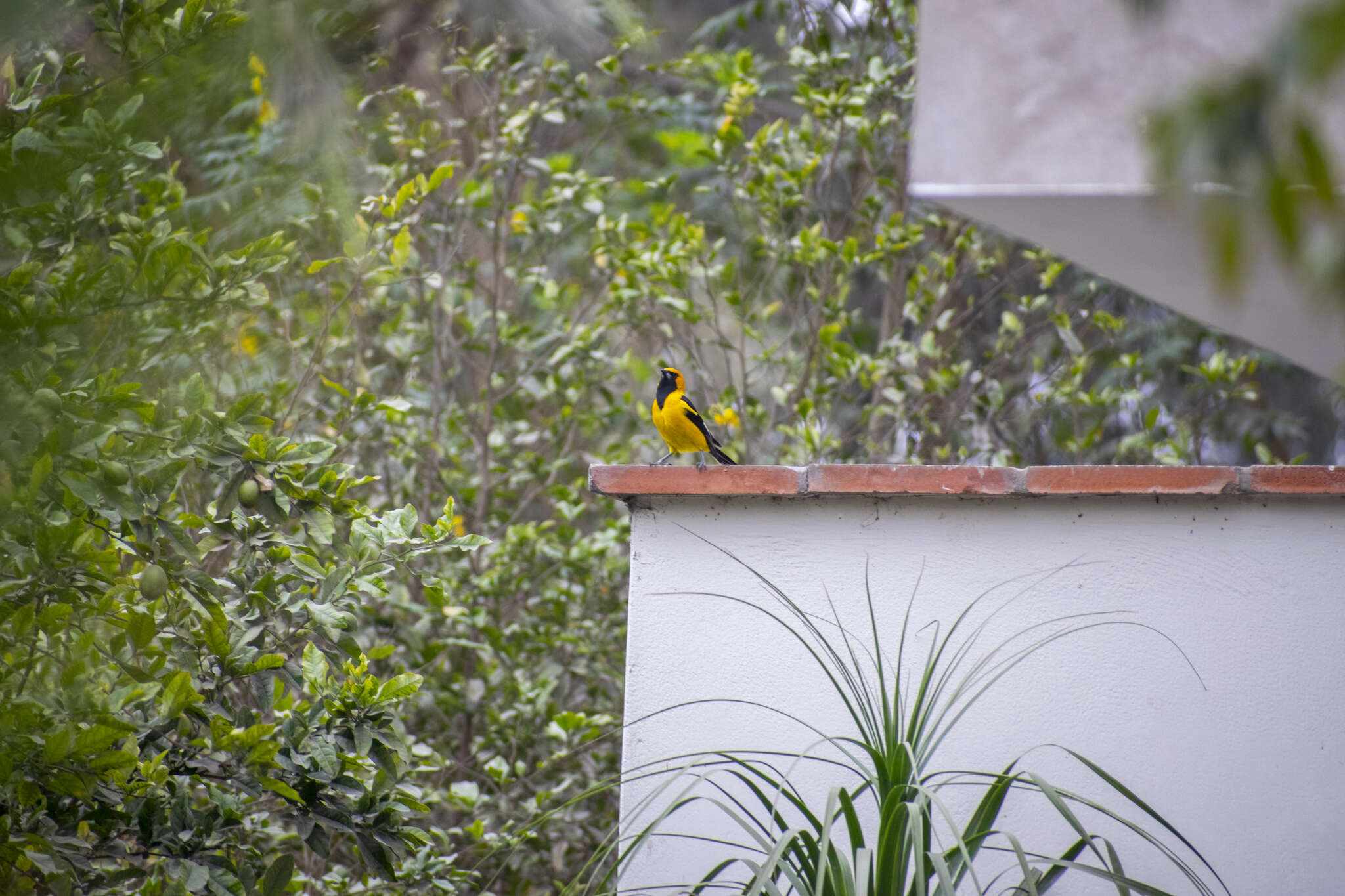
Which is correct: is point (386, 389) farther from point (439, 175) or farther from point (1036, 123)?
point (1036, 123)

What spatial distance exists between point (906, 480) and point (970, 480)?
135 millimetres

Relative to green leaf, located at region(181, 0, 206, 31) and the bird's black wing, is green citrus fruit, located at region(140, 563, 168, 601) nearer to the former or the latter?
green leaf, located at region(181, 0, 206, 31)

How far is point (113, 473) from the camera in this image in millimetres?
1950

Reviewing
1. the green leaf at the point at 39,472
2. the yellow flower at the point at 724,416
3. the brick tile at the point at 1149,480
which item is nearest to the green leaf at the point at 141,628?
the green leaf at the point at 39,472

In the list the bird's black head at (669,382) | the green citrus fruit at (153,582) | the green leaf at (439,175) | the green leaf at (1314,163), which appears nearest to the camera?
the green leaf at (1314,163)

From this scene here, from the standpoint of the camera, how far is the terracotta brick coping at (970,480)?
2178mm

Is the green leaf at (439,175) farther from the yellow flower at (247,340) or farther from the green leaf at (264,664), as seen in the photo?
Result: the green leaf at (264,664)

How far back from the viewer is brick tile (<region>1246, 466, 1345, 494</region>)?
217 cm

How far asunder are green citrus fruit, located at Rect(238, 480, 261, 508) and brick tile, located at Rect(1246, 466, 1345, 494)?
2.15 metres

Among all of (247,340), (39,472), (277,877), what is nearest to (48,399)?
(39,472)

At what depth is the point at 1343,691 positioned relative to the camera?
2178 mm

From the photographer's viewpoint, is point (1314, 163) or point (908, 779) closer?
point (1314, 163)

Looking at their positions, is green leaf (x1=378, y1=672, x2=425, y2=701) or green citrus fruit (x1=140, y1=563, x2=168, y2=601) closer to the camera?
green citrus fruit (x1=140, y1=563, x2=168, y2=601)

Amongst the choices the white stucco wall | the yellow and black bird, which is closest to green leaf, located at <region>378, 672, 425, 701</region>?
the white stucco wall
